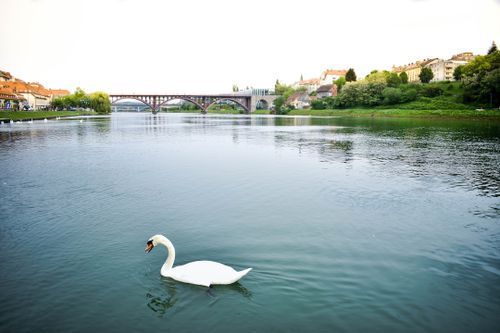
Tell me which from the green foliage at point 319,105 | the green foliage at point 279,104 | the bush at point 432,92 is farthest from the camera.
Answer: the green foliage at point 279,104

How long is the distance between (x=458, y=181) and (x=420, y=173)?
2644 mm

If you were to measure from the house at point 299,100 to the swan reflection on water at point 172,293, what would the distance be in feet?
549

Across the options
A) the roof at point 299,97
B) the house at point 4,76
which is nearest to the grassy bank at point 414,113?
the roof at point 299,97

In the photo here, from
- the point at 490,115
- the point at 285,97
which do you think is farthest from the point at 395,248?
the point at 285,97

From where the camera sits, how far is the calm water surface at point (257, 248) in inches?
311

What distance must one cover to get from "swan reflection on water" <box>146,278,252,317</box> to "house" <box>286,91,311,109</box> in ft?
549

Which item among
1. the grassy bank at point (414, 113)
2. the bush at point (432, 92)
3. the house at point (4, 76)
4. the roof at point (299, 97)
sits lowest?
the grassy bank at point (414, 113)

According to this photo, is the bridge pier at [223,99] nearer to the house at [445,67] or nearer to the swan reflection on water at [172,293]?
the house at [445,67]

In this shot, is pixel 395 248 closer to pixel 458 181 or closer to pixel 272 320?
pixel 272 320

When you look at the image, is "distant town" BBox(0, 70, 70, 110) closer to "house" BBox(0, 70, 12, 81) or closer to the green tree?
"house" BBox(0, 70, 12, 81)

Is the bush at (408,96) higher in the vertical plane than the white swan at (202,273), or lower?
higher

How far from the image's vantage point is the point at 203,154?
106ft

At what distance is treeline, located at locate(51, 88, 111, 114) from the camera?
468 feet

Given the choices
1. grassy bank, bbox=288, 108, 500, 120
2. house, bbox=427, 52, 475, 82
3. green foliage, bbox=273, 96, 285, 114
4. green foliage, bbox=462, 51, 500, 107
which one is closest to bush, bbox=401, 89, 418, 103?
grassy bank, bbox=288, 108, 500, 120
